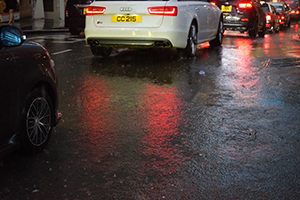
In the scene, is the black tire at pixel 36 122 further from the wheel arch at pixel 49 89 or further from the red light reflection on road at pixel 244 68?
the red light reflection on road at pixel 244 68

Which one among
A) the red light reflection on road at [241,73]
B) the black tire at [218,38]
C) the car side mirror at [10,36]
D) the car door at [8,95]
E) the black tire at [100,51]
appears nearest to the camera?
A: the car door at [8,95]

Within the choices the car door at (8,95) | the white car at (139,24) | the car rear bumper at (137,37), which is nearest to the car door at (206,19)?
the white car at (139,24)

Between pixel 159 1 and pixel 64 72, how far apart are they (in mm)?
2560

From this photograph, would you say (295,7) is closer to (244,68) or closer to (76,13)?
(76,13)

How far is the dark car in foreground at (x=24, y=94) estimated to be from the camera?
3.71 m

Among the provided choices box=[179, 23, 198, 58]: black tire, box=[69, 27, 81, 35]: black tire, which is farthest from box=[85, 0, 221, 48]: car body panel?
box=[69, 27, 81, 35]: black tire

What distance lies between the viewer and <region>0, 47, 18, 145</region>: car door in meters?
3.62

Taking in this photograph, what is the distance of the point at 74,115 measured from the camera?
5.88 meters

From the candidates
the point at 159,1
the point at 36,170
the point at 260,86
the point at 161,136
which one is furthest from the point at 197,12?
the point at 36,170

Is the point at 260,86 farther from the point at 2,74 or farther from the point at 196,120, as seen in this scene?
the point at 2,74

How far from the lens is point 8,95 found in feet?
12.2

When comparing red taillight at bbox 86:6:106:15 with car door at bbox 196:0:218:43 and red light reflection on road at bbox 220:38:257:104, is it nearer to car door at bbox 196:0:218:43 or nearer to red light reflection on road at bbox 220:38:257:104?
car door at bbox 196:0:218:43

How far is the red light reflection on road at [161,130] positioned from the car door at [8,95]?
1.18 m

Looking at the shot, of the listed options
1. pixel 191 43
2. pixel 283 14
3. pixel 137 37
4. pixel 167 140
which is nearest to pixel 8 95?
pixel 167 140
